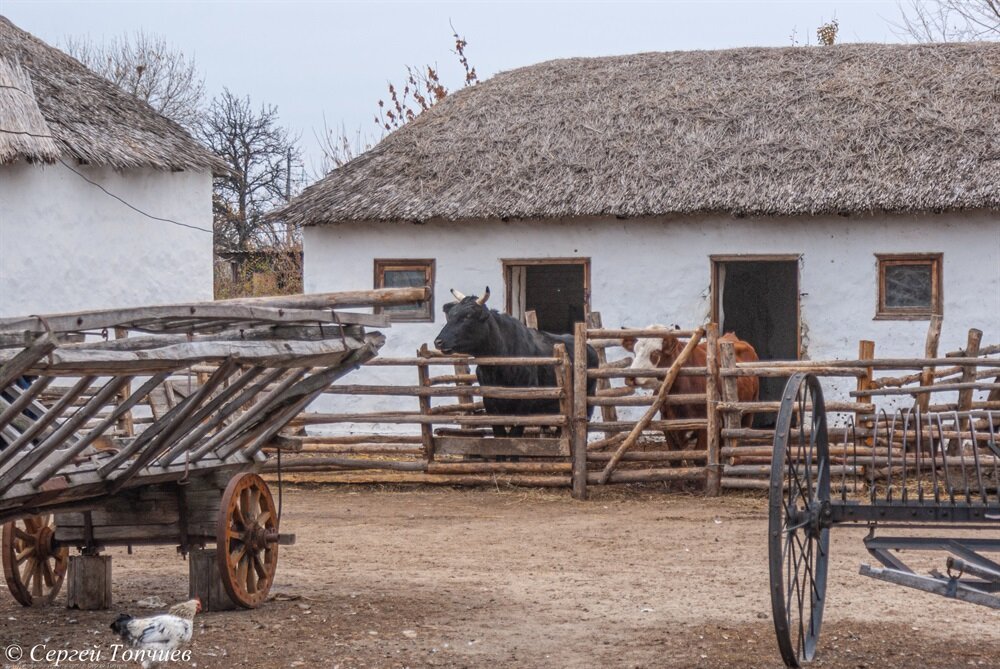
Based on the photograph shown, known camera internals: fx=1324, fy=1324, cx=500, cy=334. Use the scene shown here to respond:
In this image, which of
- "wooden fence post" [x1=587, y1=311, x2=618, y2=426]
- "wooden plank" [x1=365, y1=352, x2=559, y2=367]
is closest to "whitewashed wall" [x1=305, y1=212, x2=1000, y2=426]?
"wooden fence post" [x1=587, y1=311, x2=618, y2=426]

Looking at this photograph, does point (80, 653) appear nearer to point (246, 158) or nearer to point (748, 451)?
point (748, 451)

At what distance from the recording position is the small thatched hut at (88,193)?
15047 millimetres

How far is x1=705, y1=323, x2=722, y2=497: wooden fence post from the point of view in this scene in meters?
11.5

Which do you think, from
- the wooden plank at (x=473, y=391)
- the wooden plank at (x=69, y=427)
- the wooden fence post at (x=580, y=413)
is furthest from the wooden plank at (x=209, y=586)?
the wooden fence post at (x=580, y=413)

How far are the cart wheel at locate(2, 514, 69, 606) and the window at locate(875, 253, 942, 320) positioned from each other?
9863 millimetres

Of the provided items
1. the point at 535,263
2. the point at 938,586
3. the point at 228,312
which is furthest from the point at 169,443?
the point at 535,263

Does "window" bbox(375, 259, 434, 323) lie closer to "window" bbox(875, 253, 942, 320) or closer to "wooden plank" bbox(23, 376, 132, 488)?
"window" bbox(875, 253, 942, 320)

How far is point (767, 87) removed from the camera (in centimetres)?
1638

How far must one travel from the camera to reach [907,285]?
14.5m

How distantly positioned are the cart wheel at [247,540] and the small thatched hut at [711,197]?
27.7 ft

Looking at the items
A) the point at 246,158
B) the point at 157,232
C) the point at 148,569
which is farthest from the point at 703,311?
the point at 246,158

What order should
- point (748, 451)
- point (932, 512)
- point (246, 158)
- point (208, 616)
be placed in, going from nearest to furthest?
1. point (932, 512)
2. point (208, 616)
3. point (748, 451)
4. point (246, 158)

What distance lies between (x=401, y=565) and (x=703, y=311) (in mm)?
7281

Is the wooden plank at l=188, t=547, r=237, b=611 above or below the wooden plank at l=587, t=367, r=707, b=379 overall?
below
